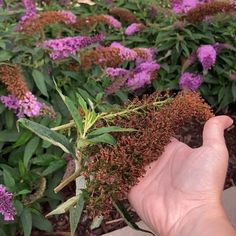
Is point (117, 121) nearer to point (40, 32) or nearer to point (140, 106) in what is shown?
point (140, 106)

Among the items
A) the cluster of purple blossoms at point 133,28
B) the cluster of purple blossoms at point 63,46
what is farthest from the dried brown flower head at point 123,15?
the cluster of purple blossoms at point 63,46

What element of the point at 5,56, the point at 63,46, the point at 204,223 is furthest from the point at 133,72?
the point at 204,223

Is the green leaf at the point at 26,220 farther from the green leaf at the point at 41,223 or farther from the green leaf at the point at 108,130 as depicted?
the green leaf at the point at 108,130

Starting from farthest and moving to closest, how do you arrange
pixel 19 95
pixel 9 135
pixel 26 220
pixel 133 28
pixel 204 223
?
pixel 133 28 < pixel 9 135 < pixel 26 220 < pixel 19 95 < pixel 204 223

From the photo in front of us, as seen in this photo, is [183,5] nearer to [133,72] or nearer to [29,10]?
[133,72]

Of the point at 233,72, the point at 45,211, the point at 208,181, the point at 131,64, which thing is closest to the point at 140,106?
the point at 208,181

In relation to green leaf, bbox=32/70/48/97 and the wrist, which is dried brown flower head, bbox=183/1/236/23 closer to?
green leaf, bbox=32/70/48/97
